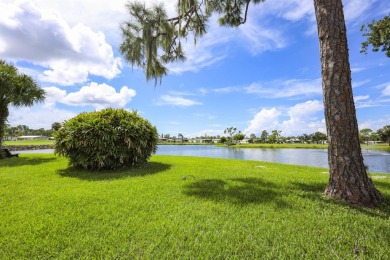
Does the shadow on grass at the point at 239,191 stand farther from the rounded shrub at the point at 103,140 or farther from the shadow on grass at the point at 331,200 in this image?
the rounded shrub at the point at 103,140

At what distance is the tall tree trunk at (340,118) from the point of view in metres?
3.70

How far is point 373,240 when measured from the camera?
2.50 metres

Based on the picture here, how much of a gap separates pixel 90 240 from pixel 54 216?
1082mm

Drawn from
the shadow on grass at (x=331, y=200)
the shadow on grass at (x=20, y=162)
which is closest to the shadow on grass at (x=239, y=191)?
the shadow on grass at (x=331, y=200)

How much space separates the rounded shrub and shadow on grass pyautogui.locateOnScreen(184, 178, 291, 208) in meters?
3.23

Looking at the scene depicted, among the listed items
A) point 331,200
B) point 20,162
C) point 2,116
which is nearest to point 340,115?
point 331,200

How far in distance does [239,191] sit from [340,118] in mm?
2166

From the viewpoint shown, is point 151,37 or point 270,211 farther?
point 151,37

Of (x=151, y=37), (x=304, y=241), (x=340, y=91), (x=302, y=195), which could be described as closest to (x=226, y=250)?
(x=304, y=241)

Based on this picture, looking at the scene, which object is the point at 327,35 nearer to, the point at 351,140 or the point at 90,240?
the point at 351,140

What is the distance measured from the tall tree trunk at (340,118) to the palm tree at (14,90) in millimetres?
14207

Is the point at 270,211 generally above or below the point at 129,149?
below

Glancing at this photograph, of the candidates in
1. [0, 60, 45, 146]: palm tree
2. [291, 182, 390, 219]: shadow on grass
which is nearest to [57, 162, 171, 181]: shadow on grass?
[291, 182, 390, 219]: shadow on grass

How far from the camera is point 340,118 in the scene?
3.74m
